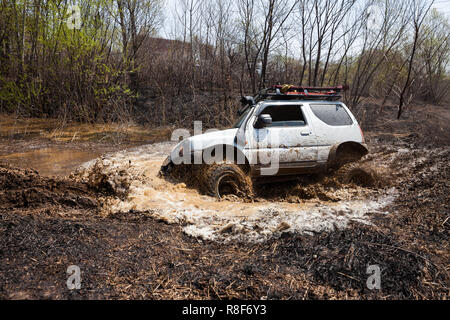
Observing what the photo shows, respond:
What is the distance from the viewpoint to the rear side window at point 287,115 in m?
5.33

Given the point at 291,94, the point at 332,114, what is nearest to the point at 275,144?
the point at 291,94

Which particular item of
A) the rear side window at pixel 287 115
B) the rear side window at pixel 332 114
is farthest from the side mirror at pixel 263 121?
the rear side window at pixel 332 114

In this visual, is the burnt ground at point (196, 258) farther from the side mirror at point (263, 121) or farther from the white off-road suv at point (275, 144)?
Answer: the side mirror at point (263, 121)

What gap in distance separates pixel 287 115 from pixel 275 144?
2.63 ft

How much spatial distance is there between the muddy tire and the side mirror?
0.84m

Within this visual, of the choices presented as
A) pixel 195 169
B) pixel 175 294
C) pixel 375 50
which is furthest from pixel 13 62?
pixel 375 50

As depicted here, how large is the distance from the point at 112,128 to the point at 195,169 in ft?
25.0

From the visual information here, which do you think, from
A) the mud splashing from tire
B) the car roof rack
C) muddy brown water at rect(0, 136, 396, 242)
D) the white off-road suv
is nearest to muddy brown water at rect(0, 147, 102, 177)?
muddy brown water at rect(0, 136, 396, 242)

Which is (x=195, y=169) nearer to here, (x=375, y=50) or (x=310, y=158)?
(x=310, y=158)

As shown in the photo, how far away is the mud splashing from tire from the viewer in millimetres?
3537

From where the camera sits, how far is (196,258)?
9.43 ft

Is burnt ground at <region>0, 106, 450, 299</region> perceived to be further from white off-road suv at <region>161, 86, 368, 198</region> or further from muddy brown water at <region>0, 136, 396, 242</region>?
white off-road suv at <region>161, 86, 368, 198</region>

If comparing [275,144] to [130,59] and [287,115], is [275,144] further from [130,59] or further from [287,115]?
[130,59]

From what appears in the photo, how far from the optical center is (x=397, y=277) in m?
2.44
